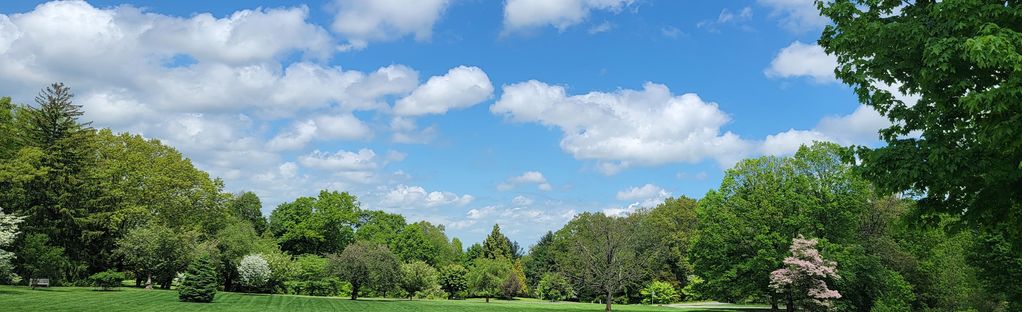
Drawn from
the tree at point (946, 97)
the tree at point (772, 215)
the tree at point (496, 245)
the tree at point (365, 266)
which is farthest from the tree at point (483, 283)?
the tree at point (946, 97)

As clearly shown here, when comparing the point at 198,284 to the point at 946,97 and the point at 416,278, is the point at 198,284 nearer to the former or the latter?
the point at 416,278

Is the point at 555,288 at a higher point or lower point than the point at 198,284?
lower

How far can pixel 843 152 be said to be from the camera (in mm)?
10594

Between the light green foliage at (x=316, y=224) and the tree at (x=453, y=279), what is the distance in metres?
16.4

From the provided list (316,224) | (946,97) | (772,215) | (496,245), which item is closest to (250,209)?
(316,224)

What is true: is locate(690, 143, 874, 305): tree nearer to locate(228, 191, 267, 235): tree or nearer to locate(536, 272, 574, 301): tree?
locate(536, 272, 574, 301): tree

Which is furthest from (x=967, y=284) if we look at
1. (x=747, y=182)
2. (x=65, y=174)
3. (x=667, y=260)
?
(x=65, y=174)

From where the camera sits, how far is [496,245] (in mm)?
94500

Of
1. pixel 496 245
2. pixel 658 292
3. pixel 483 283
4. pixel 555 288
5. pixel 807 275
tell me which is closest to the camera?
pixel 807 275

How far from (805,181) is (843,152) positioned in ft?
90.5

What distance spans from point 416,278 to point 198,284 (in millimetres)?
26636

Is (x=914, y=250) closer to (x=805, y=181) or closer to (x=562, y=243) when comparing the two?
(x=805, y=181)

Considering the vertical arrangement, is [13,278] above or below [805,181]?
below

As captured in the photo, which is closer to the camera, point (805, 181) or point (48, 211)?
point (805, 181)
